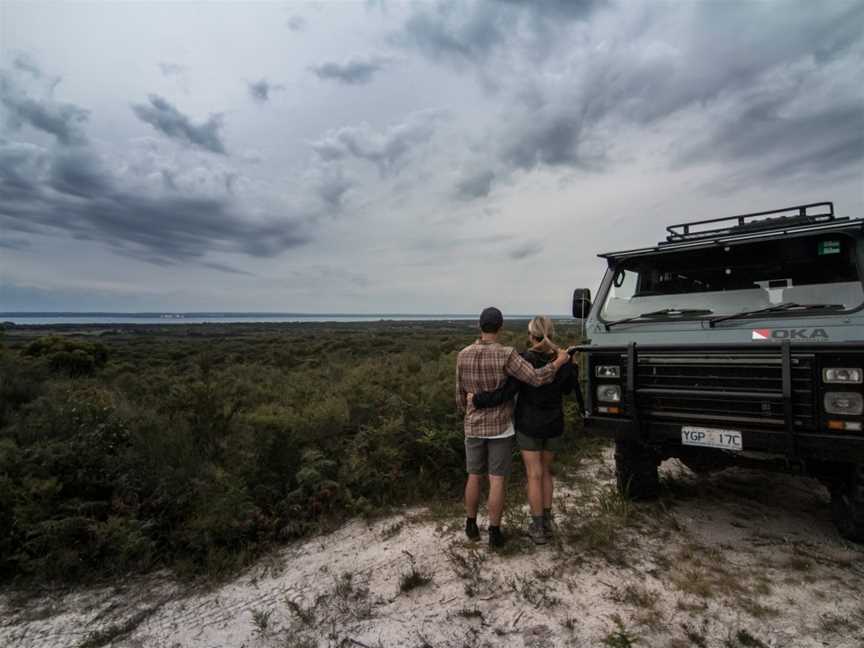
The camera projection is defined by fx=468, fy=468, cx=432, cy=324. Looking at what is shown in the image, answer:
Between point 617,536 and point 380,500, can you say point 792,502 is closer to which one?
point 617,536

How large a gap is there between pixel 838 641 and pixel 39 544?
21.1 ft

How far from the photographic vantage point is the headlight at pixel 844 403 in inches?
135

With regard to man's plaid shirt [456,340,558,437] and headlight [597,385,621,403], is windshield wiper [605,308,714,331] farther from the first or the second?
man's plaid shirt [456,340,558,437]

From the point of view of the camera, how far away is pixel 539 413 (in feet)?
13.5

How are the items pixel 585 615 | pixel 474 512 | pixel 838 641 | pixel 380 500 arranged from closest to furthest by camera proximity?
pixel 838 641 < pixel 585 615 < pixel 474 512 < pixel 380 500

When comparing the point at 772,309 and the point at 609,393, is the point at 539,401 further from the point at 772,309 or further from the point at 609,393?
the point at 772,309

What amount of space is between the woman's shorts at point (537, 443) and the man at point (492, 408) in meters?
0.12

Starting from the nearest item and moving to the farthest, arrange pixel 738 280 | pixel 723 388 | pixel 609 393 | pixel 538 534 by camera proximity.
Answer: pixel 723 388, pixel 538 534, pixel 609 393, pixel 738 280

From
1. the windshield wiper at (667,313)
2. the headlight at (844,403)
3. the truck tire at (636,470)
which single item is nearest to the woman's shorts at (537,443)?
the truck tire at (636,470)

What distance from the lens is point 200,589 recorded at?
13.4ft

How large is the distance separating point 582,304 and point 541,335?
1.45 metres

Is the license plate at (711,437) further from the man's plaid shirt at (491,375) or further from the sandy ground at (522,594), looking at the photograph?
the man's plaid shirt at (491,375)

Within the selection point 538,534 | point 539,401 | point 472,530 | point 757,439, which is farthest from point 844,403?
point 472,530

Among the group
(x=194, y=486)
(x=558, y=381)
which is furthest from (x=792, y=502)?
(x=194, y=486)
